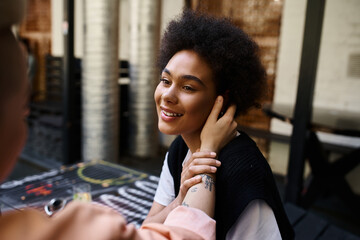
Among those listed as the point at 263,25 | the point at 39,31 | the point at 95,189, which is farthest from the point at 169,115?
the point at 39,31

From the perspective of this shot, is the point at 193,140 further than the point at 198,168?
Yes

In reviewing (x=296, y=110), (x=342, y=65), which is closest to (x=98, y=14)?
(x=296, y=110)

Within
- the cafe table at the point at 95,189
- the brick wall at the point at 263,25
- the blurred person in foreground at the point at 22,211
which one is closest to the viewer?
the blurred person in foreground at the point at 22,211

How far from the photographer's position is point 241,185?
1.11m

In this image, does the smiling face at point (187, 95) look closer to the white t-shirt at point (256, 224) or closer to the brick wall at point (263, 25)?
the white t-shirt at point (256, 224)

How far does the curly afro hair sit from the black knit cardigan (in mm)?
244

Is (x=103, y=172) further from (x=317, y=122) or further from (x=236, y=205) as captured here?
(x=317, y=122)

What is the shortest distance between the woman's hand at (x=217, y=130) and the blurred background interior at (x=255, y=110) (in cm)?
187

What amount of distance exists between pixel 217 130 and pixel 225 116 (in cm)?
8

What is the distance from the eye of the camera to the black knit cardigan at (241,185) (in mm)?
1076

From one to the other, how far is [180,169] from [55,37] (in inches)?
273

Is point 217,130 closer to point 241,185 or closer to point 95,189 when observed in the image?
point 241,185

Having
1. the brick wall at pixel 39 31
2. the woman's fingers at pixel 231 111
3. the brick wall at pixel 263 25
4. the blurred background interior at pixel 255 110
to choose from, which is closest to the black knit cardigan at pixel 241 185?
the woman's fingers at pixel 231 111

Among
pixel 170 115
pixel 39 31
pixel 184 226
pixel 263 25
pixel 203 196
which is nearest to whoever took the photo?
pixel 184 226
